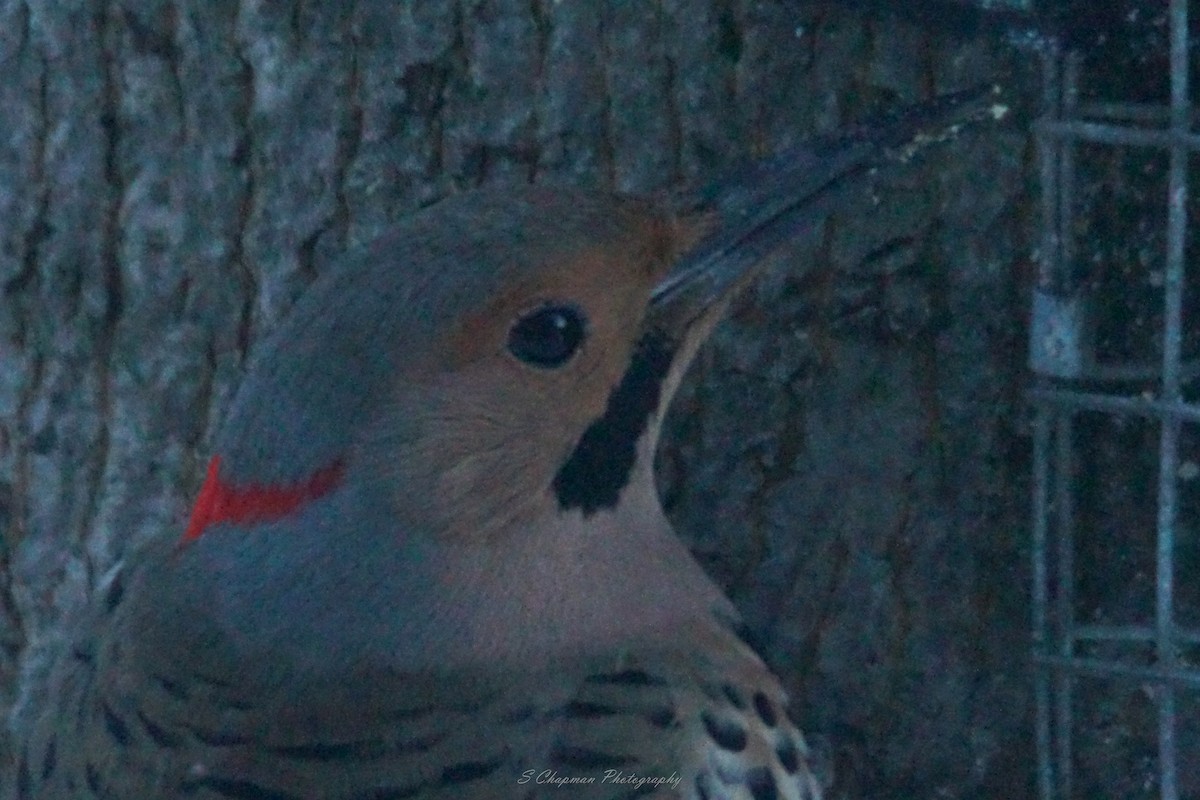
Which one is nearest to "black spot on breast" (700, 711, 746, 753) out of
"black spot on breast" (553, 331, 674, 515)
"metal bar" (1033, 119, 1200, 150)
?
"black spot on breast" (553, 331, 674, 515)

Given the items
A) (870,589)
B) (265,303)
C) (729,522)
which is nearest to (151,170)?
(265,303)

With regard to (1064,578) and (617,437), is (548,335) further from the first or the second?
(1064,578)

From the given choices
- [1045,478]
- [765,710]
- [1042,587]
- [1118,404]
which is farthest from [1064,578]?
[765,710]

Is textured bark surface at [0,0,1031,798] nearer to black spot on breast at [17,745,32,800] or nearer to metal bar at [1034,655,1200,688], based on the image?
metal bar at [1034,655,1200,688]

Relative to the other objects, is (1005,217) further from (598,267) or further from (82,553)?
(82,553)

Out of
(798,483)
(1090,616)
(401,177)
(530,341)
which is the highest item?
(401,177)
